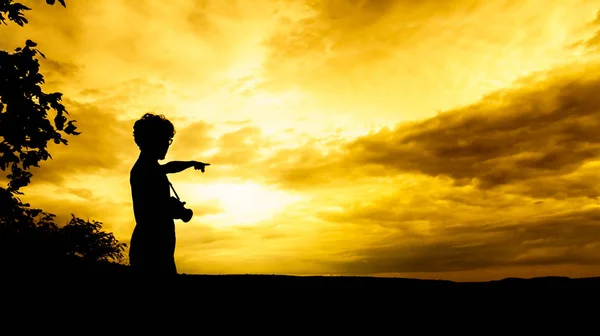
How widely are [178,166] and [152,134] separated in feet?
1.81

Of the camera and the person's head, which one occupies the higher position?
the person's head

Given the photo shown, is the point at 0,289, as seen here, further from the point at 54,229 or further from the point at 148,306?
the point at 54,229

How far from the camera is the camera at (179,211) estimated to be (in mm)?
6234

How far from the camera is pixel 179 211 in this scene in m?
6.29

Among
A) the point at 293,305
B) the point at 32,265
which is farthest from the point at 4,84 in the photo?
the point at 293,305

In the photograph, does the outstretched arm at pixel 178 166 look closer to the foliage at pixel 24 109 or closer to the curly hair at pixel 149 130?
the curly hair at pixel 149 130

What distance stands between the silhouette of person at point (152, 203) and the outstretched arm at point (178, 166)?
0.02 metres

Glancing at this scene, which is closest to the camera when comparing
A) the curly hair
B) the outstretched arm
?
the outstretched arm

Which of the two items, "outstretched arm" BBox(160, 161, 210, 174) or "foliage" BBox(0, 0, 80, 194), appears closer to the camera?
"outstretched arm" BBox(160, 161, 210, 174)

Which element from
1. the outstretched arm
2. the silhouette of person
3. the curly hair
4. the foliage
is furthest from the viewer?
the foliage

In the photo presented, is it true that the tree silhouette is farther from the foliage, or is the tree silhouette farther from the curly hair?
the curly hair

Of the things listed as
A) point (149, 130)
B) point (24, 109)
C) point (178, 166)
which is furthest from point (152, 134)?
point (24, 109)

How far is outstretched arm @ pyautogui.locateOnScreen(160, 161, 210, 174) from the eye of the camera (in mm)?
6321

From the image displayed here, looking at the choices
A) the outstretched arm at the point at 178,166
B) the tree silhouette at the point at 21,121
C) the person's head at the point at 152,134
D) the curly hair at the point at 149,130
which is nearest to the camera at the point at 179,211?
the outstretched arm at the point at 178,166
